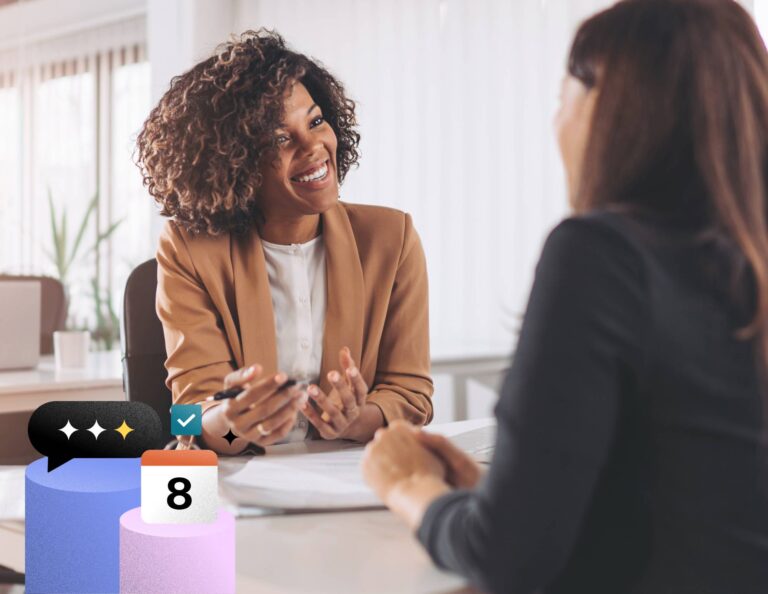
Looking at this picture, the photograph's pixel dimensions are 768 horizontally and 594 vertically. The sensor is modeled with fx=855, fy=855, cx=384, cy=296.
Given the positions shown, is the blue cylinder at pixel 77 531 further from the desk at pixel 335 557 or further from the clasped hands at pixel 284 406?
the clasped hands at pixel 284 406

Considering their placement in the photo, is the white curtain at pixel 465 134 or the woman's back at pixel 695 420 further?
the white curtain at pixel 465 134

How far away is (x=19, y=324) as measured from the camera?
8.43 ft

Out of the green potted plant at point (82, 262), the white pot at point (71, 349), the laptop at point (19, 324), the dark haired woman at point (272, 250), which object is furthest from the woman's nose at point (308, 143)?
the green potted plant at point (82, 262)

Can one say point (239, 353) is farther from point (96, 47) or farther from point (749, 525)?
point (96, 47)

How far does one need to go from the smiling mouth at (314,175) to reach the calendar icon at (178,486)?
956 mm

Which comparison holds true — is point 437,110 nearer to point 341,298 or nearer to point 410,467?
point 341,298

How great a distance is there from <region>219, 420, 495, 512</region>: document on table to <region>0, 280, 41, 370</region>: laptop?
59.9 inches

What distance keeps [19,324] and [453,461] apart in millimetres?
2147

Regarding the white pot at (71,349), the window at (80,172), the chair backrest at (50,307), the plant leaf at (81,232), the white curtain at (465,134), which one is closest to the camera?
the white pot at (71,349)

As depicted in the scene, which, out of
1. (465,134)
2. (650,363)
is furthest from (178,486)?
(465,134)

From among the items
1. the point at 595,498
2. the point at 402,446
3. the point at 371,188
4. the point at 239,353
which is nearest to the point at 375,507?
the point at 402,446

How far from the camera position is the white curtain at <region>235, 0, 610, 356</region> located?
12.1 feet

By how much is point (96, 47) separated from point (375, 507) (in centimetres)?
550

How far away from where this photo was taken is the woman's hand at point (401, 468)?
708mm
